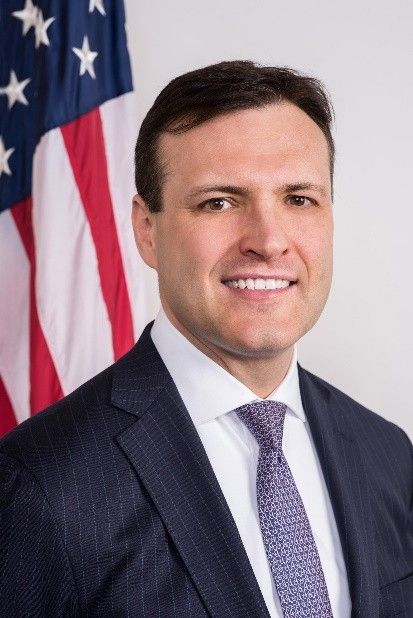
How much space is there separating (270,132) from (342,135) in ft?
4.59

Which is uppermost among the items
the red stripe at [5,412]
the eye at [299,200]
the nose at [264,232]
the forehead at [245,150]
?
the forehead at [245,150]

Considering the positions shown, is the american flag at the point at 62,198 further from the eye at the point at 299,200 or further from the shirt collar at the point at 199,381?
the eye at the point at 299,200

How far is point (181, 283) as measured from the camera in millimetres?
1775

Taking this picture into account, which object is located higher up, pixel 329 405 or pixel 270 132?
pixel 270 132

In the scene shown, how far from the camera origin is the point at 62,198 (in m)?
2.79

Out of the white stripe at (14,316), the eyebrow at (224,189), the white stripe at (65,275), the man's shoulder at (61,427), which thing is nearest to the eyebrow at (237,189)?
the eyebrow at (224,189)

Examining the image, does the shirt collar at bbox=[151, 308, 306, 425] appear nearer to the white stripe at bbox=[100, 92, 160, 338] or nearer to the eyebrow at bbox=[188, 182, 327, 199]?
the eyebrow at bbox=[188, 182, 327, 199]

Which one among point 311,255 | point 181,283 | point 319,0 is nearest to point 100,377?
point 181,283

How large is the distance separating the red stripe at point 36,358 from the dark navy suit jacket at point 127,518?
1022 mm

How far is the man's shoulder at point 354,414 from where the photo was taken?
208cm

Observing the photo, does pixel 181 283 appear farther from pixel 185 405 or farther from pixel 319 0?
pixel 319 0

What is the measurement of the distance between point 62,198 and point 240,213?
3.90ft

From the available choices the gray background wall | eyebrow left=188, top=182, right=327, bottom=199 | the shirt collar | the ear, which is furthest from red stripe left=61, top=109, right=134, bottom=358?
eyebrow left=188, top=182, right=327, bottom=199

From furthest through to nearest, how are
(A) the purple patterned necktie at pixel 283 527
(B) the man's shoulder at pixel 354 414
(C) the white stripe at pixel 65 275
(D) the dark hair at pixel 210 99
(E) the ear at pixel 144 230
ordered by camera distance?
(C) the white stripe at pixel 65 275 < (B) the man's shoulder at pixel 354 414 < (E) the ear at pixel 144 230 < (D) the dark hair at pixel 210 99 < (A) the purple patterned necktie at pixel 283 527
